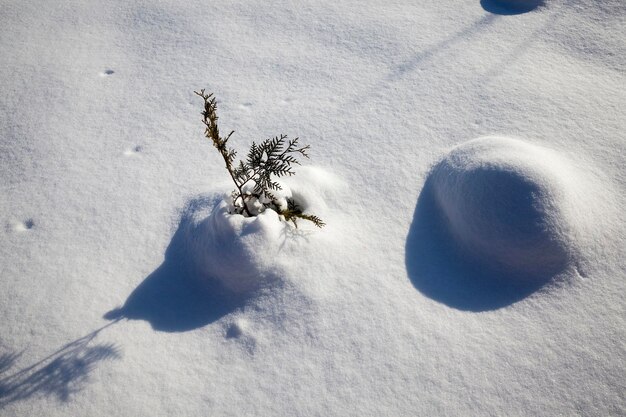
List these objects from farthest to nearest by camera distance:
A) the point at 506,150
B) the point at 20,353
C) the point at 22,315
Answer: the point at 506,150, the point at 22,315, the point at 20,353

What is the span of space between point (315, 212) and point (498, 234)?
121cm

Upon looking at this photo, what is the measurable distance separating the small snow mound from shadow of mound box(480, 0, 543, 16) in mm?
3693

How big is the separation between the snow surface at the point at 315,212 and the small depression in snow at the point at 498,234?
0.07ft

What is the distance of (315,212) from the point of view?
2738 millimetres

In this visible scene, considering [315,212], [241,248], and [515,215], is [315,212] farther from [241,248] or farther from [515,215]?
[515,215]

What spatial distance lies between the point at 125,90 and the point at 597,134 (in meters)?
4.21

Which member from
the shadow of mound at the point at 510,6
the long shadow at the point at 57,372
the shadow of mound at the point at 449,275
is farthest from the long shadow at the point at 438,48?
the long shadow at the point at 57,372

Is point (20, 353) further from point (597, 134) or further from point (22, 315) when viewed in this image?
point (597, 134)

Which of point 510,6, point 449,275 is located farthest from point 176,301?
point 510,6

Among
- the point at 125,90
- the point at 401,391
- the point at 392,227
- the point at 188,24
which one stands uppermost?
the point at 188,24

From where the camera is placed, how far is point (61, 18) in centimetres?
452

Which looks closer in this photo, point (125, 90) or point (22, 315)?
point (22, 315)

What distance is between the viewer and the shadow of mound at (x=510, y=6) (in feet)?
14.0

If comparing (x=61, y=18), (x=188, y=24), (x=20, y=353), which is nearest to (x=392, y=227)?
(x=20, y=353)
